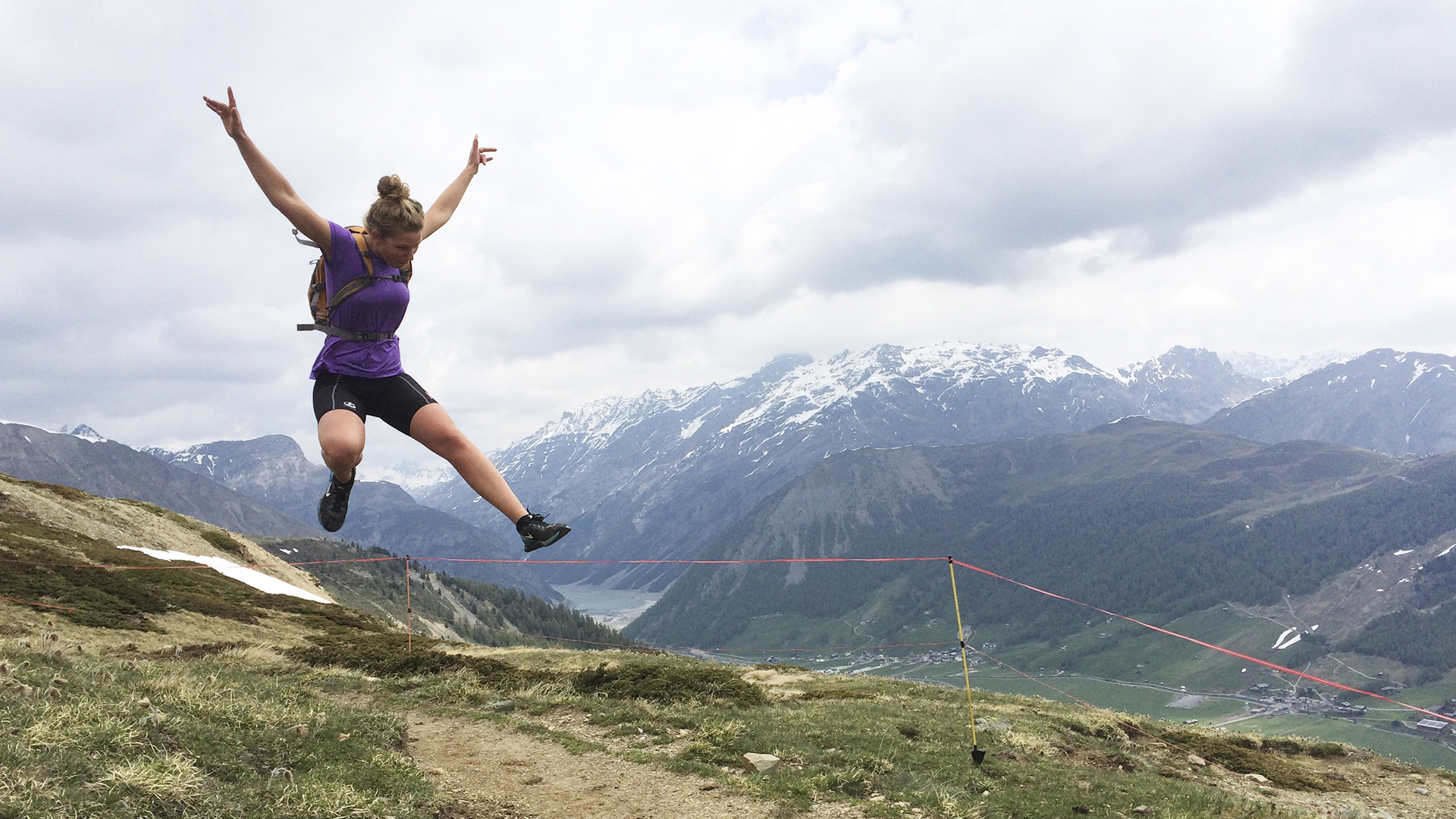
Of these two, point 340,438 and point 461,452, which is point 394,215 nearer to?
point 340,438

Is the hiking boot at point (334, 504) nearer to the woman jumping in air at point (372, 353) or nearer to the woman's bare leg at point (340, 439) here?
the woman jumping in air at point (372, 353)

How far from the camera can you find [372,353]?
25.9 ft

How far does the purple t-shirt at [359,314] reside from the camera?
7523mm

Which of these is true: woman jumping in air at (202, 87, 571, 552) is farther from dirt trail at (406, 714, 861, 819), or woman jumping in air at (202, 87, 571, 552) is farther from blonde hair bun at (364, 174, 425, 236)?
dirt trail at (406, 714, 861, 819)

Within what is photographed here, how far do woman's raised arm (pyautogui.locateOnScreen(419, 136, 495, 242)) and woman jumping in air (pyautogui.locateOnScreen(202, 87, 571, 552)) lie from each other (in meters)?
0.02

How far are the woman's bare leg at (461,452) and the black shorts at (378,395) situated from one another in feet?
0.37

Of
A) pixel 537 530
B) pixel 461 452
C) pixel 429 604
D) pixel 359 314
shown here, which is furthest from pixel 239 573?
pixel 429 604

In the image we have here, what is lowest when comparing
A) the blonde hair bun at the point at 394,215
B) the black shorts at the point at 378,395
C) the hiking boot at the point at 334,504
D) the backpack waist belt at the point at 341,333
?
the hiking boot at the point at 334,504

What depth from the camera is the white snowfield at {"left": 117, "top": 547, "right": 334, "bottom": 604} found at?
4390 centimetres

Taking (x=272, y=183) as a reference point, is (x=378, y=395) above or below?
below

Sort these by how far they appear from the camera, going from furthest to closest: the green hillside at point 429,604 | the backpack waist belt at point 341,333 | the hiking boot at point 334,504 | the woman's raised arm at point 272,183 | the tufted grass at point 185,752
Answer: the green hillside at point 429,604 < the hiking boot at point 334,504 < the backpack waist belt at point 341,333 < the woman's raised arm at point 272,183 < the tufted grass at point 185,752

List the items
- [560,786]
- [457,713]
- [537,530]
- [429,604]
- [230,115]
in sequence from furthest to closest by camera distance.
Answer: [429,604] → [457,713] → [560,786] → [537,530] → [230,115]

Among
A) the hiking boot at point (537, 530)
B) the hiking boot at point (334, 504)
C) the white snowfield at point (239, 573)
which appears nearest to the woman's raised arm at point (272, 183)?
the hiking boot at point (334, 504)

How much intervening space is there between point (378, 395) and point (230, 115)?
2840 millimetres
